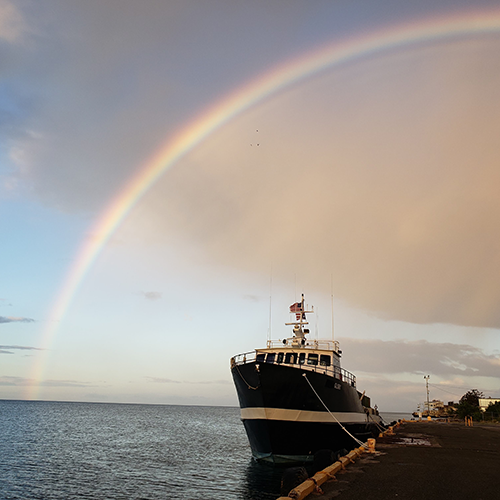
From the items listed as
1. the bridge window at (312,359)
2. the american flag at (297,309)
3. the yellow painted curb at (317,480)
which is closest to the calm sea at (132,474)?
the bridge window at (312,359)

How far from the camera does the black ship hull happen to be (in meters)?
19.7

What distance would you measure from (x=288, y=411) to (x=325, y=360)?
5.63 m

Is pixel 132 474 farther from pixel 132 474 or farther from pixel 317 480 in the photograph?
pixel 317 480

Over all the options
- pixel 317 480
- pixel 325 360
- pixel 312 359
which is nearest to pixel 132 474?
pixel 312 359

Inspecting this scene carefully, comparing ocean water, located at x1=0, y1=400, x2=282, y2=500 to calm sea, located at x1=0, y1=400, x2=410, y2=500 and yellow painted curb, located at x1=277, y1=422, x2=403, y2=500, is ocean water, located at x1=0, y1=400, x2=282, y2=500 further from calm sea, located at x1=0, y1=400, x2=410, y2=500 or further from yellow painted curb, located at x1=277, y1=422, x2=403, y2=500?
yellow painted curb, located at x1=277, y1=422, x2=403, y2=500

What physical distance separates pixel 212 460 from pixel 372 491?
2511cm

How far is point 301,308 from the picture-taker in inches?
1128

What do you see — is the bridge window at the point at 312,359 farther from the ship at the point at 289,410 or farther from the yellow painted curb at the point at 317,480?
the yellow painted curb at the point at 317,480

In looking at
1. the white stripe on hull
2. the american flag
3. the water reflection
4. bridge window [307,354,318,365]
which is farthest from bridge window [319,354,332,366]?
the water reflection

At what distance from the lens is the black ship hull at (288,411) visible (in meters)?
19.7

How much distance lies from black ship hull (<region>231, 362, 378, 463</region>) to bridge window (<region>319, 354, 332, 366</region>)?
2.83 m

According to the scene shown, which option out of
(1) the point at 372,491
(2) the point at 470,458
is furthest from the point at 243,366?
(1) the point at 372,491

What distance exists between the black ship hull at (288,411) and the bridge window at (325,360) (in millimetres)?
2828

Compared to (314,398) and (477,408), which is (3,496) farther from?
(477,408)
